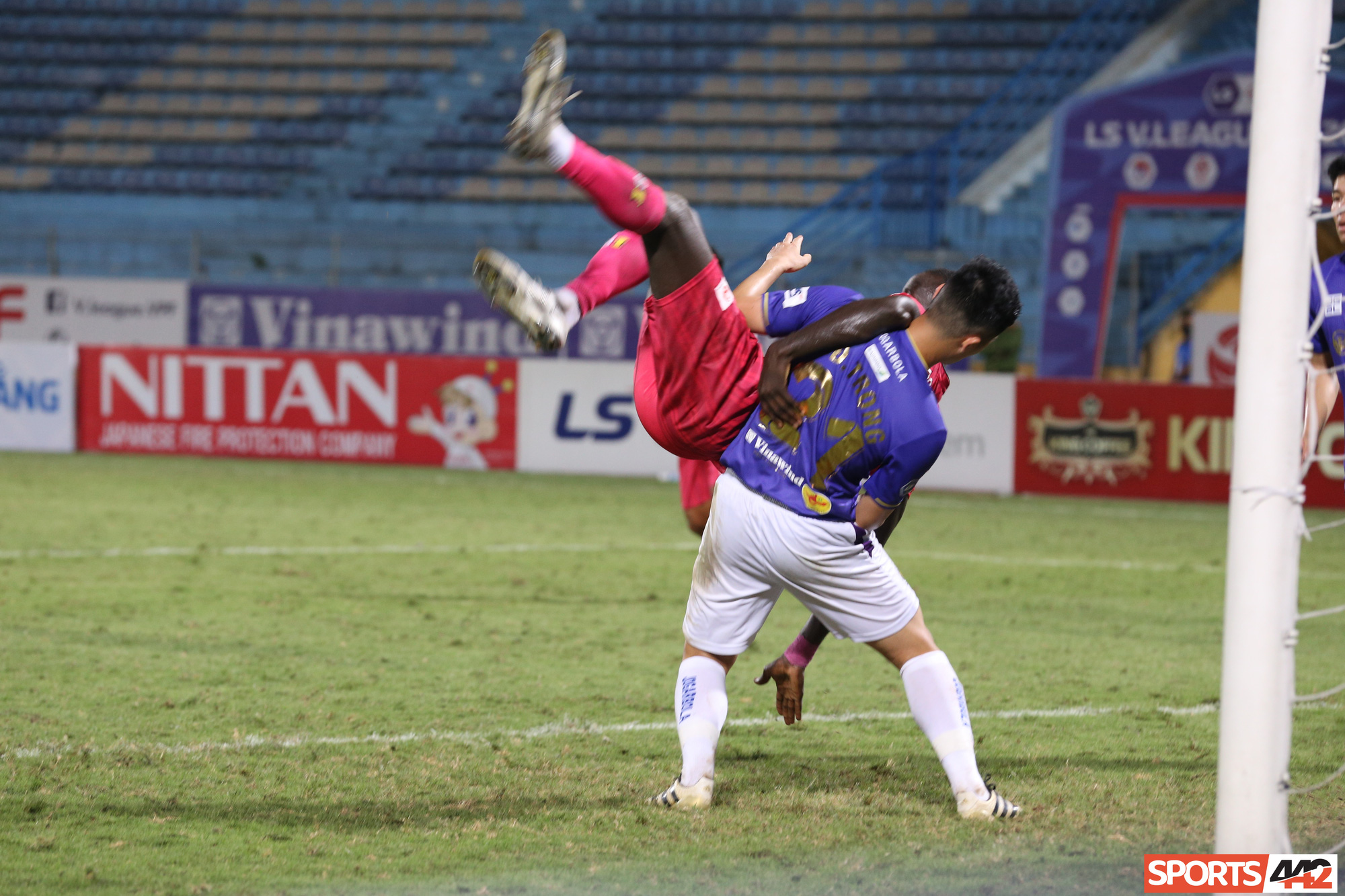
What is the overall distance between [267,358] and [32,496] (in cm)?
362

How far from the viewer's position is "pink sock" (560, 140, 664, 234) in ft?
12.9

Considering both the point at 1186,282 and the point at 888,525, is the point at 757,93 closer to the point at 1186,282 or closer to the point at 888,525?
the point at 1186,282

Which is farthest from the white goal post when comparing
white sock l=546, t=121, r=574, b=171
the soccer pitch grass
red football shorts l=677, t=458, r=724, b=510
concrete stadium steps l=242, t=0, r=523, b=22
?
concrete stadium steps l=242, t=0, r=523, b=22

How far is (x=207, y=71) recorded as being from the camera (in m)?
25.6

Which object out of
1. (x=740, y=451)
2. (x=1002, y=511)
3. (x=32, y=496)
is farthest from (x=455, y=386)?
(x=740, y=451)

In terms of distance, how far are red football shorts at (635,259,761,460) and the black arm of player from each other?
6.8 inches

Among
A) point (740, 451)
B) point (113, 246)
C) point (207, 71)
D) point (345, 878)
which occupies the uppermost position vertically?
point (207, 71)

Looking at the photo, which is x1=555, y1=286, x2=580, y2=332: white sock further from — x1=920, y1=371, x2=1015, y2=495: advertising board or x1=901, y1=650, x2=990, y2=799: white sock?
x1=920, y1=371, x2=1015, y2=495: advertising board

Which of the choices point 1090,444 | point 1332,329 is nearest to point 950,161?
point 1090,444

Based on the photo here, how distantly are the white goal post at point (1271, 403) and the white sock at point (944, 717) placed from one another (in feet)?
3.47

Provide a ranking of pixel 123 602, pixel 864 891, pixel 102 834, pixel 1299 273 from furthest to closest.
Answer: pixel 123 602 < pixel 102 834 < pixel 864 891 < pixel 1299 273

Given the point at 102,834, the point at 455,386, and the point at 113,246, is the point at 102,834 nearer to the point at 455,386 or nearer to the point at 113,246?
the point at 455,386

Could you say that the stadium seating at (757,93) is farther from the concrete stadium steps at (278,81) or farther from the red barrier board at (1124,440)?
the red barrier board at (1124,440)

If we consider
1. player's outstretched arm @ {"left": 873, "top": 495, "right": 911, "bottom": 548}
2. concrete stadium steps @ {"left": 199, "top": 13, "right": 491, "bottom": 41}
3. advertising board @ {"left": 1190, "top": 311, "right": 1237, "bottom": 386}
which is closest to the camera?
player's outstretched arm @ {"left": 873, "top": 495, "right": 911, "bottom": 548}
